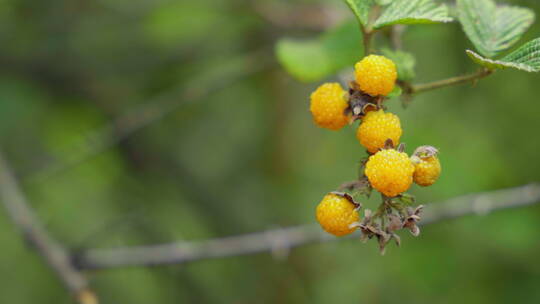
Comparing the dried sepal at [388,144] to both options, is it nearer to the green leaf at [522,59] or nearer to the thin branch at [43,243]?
the green leaf at [522,59]

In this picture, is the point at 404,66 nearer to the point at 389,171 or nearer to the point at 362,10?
the point at 362,10

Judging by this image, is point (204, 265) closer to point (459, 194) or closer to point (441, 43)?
point (459, 194)

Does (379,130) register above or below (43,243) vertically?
below

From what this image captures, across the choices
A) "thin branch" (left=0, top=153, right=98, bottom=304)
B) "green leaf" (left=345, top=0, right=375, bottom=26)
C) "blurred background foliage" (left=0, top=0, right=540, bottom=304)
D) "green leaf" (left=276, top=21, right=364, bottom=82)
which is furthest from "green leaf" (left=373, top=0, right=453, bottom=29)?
"blurred background foliage" (left=0, top=0, right=540, bottom=304)

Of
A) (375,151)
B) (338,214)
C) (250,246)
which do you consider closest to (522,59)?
(375,151)

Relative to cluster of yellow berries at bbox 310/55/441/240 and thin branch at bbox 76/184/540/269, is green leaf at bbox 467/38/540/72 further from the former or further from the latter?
thin branch at bbox 76/184/540/269

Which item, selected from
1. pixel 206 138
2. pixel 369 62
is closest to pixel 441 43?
pixel 206 138
